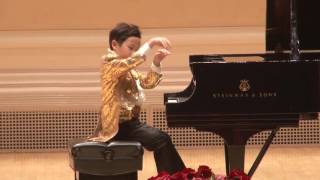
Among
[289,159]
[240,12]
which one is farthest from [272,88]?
[240,12]

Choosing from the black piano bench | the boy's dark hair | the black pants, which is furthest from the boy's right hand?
the black piano bench

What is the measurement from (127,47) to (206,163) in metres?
2.05

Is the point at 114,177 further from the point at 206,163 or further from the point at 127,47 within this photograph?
the point at 206,163

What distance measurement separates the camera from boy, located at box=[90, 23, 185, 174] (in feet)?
13.5

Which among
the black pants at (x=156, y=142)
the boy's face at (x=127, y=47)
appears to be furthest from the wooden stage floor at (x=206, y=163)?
the boy's face at (x=127, y=47)

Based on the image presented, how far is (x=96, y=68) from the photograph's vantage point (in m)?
6.54

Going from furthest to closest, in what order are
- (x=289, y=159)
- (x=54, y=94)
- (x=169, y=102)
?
(x=54, y=94)
(x=289, y=159)
(x=169, y=102)

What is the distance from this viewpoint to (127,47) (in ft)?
13.7

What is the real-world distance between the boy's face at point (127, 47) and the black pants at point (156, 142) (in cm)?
39

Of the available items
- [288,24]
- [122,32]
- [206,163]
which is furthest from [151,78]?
[206,163]

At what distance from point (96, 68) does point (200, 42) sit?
0.96 metres

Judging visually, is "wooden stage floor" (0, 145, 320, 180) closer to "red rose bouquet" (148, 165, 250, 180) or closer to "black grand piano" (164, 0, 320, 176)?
"black grand piano" (164, 0, 320, 176)

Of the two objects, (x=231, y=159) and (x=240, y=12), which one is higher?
(x=240, y=12)

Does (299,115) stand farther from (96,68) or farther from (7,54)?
(7,54)
